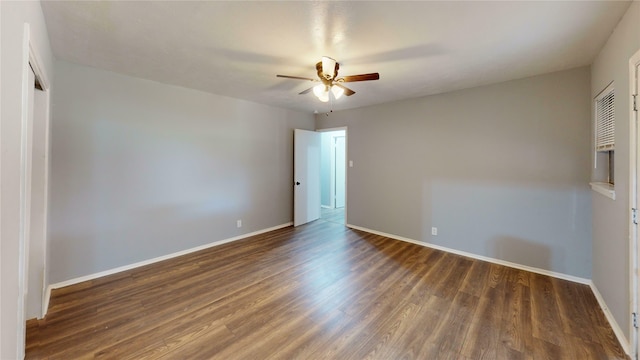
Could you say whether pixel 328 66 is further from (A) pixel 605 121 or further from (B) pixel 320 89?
(A) pixel 605 121

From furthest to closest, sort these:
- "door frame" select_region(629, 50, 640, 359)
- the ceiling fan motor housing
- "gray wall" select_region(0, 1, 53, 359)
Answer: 1. the ceiling fan motor housing
2. "door frame" select_region(629, 50, 640, 359)
3. "gray wall" select_region(0, 1, 53, 359)

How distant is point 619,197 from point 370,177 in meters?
3.04

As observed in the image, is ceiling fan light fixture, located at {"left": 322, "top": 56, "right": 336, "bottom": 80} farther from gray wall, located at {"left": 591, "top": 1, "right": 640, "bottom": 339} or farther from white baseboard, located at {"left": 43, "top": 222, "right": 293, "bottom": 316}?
white baseboard, located at {"left": 43, "top": 222, "right": 293, "bottom": 316}

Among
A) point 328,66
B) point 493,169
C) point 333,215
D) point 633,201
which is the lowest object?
point 333,215

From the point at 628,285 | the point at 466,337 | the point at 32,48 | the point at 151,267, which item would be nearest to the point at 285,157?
the point at 151,267

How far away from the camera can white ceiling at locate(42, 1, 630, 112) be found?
1746 millimetres

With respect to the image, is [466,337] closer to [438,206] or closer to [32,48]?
[438,206]

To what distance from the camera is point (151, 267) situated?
3.13 metres

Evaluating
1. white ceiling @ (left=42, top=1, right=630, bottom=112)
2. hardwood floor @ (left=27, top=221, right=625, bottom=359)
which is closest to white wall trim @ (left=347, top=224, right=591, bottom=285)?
hardwood floor @ (left=27, top=221, right=625, bottom=359)

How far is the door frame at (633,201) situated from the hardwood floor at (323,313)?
0.21 metres

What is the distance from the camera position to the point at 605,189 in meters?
2.17

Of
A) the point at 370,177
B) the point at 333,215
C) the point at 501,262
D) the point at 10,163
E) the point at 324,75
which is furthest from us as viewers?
the point at 333,215

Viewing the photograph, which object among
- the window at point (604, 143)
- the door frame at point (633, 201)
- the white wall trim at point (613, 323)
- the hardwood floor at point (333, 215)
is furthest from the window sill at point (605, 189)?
the hardwood floor at point (333, 215)

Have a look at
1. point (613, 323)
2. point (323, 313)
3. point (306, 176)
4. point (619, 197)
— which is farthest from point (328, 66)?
point (613, 323)
